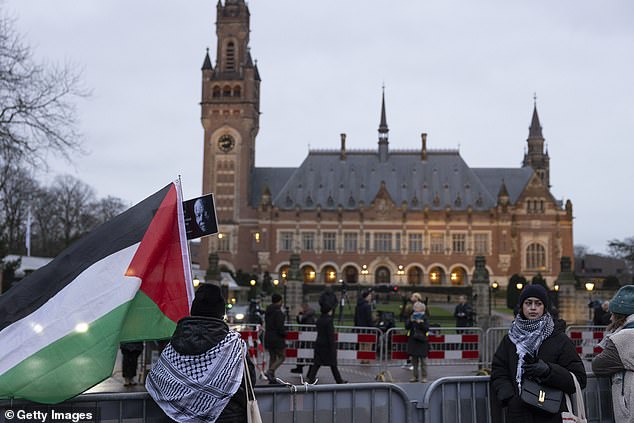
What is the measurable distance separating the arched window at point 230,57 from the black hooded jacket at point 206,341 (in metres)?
69.4

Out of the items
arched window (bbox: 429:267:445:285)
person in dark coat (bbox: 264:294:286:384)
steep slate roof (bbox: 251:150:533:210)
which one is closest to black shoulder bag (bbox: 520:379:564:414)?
person in dark coat (bbox: 264:294:286:384)

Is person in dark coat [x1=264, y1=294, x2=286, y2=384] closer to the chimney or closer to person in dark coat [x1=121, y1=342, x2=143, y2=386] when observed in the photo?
person in dark coat [x1=121, y1=342, x2=143, y2=386]

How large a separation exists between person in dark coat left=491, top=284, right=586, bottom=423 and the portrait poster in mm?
3551

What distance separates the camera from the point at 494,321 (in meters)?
29.0

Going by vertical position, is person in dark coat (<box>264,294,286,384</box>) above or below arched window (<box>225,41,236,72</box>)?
below

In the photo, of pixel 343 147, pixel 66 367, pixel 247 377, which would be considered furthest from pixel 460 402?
pixel 343 147

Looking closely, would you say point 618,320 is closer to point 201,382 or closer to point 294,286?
point 201,382

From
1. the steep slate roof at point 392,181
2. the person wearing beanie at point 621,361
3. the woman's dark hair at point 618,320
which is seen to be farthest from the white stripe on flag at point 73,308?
the steep slate roof at point 392,181

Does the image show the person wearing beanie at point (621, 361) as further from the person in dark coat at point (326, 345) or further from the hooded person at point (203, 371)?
the person in dark coat at point (326, 345)

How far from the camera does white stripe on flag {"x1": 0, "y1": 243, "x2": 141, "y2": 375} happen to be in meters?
4.84

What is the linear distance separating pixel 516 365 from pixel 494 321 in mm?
24639

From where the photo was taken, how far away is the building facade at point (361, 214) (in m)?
69.6

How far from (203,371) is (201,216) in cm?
335

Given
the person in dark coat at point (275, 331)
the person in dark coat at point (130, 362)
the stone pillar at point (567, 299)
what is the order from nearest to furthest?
1. the person in dark coat at point (130, 362)
2. the person in dark coat at point (275, 331)
3. the stone pillar at point (567, 299)
